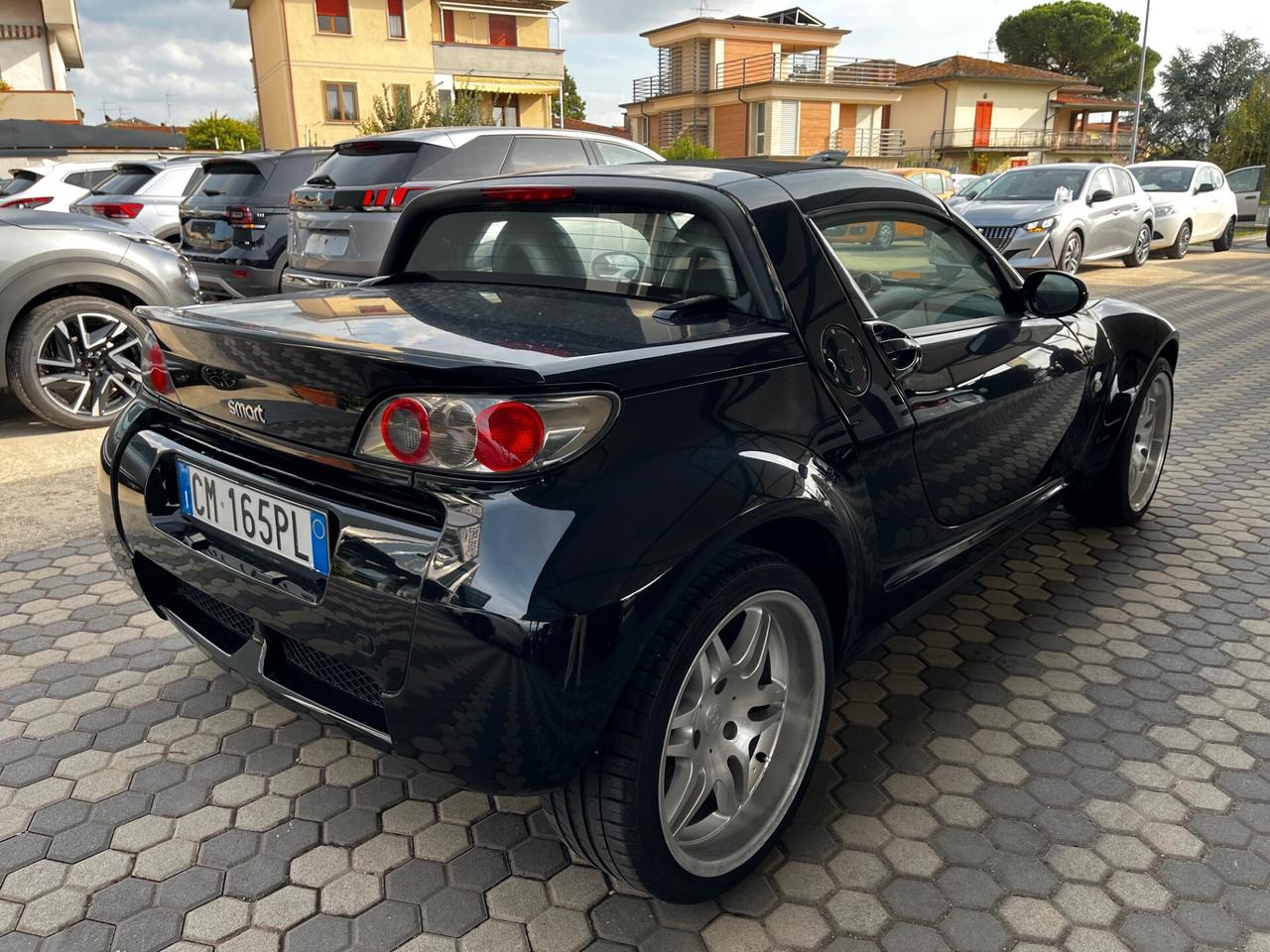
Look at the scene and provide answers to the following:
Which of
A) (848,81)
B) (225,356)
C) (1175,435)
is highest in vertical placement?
(848,81)

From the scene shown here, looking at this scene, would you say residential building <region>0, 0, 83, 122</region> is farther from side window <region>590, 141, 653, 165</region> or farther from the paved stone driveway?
the paved stone driveway

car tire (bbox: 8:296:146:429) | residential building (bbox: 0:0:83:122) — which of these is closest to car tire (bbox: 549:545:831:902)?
car tire (bbox: 8:296:146:429)

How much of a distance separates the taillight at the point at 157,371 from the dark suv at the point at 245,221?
21.4 ft

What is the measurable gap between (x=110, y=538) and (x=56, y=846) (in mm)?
758

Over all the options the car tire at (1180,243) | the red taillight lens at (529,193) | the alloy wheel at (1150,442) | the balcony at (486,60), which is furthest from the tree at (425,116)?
the red taillight lens at (529,193)

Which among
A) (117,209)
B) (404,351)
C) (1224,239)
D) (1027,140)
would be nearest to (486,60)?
(1224,239)

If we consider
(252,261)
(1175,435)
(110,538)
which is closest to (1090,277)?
(1175,435)

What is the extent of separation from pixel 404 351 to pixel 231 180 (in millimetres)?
8481

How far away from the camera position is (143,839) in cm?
236

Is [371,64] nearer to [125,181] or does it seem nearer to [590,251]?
[125,181]

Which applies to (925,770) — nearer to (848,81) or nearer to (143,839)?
(143,839)

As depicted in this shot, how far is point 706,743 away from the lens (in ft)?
7.05

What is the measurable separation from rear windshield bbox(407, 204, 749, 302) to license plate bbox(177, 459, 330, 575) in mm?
982

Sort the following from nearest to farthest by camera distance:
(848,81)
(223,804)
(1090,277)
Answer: (223,804) → (1090,277) → (848,81)
